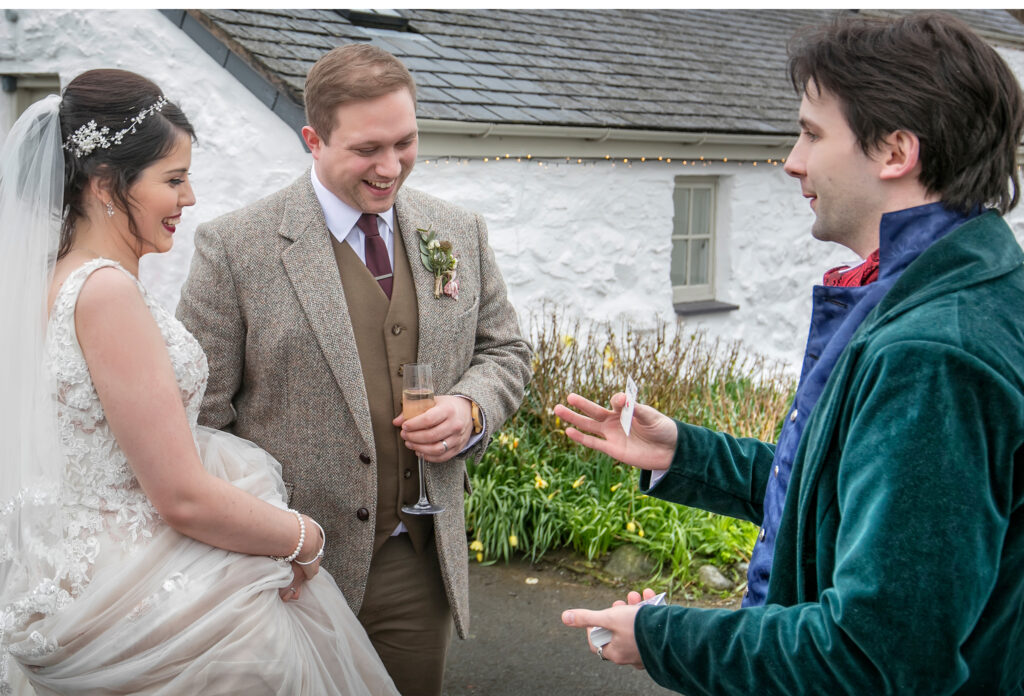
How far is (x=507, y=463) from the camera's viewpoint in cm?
596

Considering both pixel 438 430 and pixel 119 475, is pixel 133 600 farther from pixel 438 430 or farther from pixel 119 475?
pixel 438 430

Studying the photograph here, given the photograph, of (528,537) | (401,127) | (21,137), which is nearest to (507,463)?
(528,537)

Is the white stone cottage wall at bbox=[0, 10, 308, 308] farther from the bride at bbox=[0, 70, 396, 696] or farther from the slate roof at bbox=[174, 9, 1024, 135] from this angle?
the bride at bbox=[0, 70, 396, 696]

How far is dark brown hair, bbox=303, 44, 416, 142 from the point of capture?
2561mm

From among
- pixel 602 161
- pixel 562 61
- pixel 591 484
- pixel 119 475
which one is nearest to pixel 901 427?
pixel 119 475

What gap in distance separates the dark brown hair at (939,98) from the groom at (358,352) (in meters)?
1.35

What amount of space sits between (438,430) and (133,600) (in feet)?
2.87

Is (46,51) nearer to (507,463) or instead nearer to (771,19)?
(507,463)

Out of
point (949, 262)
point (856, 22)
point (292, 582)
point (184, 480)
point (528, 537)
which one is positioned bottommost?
point (528, 537)

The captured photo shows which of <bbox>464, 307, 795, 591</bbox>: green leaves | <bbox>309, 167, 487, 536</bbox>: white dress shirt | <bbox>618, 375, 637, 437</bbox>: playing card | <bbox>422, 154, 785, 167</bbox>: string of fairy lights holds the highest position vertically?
<bbox>309, 167, 487, 536</bbox>: white dress shirt

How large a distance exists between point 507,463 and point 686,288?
13.0ft

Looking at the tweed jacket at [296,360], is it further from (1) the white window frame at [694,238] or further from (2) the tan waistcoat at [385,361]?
(1) the white window frame at [694,238]

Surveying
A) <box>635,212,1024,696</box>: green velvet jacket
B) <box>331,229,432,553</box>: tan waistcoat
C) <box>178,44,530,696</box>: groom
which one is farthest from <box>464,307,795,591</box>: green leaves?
<box>635,212,1024,696</box>: green velvet jacket

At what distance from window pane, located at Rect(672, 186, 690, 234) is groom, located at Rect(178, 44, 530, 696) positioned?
22.0 feet
